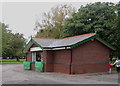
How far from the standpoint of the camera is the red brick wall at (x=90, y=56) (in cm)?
1770

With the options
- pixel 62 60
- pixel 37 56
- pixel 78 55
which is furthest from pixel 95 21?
pixel 37 56

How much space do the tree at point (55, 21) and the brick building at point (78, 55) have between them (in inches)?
632

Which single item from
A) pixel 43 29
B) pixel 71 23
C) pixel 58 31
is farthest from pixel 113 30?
pixel 43 29

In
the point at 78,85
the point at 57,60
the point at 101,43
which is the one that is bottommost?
the point at 78,85

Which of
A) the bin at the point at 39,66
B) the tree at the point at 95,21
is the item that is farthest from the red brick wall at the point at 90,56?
the bin at the point at 39,66

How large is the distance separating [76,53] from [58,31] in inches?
775

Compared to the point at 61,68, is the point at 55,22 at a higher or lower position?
higher

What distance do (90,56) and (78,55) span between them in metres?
1.41

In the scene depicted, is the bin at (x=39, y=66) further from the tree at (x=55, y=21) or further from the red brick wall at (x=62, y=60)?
the tree at (x=55, y=21)

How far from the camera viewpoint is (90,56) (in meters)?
18.5

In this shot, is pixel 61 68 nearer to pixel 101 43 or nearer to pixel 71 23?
pixel 101 43

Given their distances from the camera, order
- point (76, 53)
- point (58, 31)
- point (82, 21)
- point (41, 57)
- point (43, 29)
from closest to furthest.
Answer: point (76, 53), point (41, 57), point (82, 21), point (58, 31), point (43, 29)

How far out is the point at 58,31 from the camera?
1460 inches

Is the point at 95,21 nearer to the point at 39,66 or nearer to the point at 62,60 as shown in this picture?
the point at 62,60
